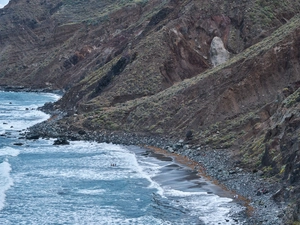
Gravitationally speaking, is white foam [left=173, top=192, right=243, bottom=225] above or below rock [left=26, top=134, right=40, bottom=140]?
below

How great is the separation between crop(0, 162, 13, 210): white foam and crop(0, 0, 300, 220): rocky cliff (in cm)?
1240

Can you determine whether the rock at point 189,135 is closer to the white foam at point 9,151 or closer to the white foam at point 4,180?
the white foam at point 9,151

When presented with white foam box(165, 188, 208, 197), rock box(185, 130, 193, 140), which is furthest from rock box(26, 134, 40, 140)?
white foam box(165, 188, 208, 197)

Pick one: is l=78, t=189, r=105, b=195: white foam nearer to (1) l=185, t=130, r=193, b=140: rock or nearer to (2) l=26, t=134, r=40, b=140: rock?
(1) l=185, t=130, r=193, b=140: rock

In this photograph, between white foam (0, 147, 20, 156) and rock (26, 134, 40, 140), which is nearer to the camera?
white foam (0, 147, 20, 156)

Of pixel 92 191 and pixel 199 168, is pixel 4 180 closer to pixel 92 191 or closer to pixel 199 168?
pixel 92 191

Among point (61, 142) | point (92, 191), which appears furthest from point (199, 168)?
point (61, 142)

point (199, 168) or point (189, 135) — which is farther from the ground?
point (189, 135)

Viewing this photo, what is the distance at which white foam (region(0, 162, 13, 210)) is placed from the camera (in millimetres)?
29339

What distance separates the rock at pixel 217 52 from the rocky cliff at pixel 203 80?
151mm

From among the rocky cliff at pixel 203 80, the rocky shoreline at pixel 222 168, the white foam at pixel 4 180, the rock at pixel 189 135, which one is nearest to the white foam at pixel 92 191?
the white foam at pixel 4 180

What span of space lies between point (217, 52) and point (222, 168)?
28328 mm

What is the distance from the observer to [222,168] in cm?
3212

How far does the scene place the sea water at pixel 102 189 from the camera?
25281 millimetres
